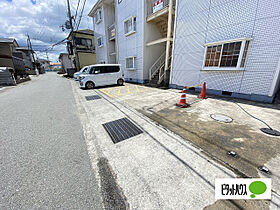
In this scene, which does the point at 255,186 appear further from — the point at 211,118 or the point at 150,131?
the point at 211,118

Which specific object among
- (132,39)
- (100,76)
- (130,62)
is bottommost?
(100,76)

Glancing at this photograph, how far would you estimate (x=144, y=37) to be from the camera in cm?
982

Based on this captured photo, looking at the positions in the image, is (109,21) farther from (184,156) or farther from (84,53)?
(184,156)

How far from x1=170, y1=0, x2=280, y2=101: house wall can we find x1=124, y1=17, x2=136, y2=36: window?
4.75m

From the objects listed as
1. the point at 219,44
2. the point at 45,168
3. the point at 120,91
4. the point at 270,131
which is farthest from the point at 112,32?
the point at 270,131

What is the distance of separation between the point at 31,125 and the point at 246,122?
657 cm

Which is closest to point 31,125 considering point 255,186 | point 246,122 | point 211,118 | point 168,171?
point 168,171

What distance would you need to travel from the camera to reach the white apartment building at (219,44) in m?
4.73

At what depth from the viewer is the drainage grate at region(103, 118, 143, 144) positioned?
9.15 ft

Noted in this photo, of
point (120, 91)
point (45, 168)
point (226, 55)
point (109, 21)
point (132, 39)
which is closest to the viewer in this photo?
point (45, 168)

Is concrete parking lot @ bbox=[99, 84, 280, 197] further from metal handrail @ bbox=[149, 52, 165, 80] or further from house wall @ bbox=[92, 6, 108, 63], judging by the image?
house wall @ bbox=[92, 6, 108, 63]

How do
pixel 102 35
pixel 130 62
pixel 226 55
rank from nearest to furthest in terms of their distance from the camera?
1. pixel 226 55
2. pixel 130 62
3. pixel 102 35

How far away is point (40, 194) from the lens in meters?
1.49

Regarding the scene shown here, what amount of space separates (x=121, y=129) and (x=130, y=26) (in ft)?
38.9
